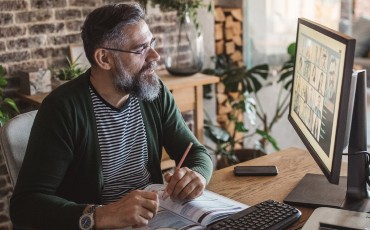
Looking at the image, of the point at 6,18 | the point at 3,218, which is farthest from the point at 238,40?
the point at 3,218

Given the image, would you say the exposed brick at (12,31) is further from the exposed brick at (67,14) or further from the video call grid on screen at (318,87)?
the video call grid on screen at (318,87)

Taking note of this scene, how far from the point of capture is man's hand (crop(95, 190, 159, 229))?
55.0 inches

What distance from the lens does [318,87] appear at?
4.87 feet

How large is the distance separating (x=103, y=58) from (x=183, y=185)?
546 mm

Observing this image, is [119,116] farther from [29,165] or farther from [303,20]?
[303,20]

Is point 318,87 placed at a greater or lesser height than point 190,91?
greater

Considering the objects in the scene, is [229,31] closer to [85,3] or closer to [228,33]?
[228,33]

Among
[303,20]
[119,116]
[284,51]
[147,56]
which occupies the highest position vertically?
[303,20]

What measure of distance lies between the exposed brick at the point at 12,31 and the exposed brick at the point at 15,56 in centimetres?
10

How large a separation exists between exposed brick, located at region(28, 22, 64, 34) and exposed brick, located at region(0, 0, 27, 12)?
12cm

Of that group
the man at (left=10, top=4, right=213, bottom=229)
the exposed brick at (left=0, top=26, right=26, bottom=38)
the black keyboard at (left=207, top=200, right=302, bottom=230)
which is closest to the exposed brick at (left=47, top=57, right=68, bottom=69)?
the exposed brick at (left=0, top=26, right=26, bottom=38)

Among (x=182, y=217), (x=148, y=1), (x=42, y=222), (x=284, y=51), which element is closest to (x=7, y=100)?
(x=148, y=1)

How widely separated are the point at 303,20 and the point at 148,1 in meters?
1.88

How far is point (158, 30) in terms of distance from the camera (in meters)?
3.53
